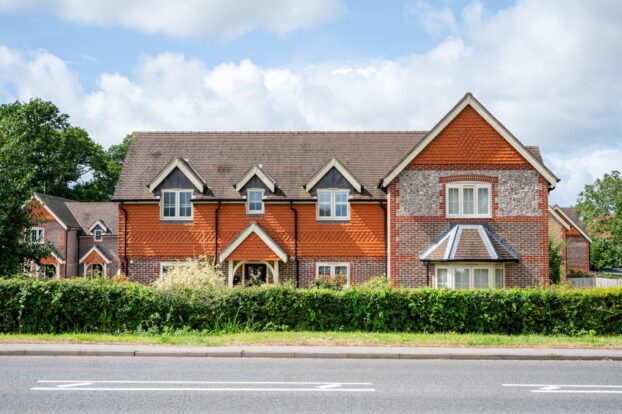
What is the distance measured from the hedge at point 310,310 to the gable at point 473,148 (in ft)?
34.4

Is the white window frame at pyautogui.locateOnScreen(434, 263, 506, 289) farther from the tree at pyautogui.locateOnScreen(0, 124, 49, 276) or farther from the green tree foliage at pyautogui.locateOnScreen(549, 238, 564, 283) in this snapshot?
the tree at pyautogui.locateOnScreen(0, 124, 49, 276)

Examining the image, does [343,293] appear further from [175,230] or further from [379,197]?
[175,230]

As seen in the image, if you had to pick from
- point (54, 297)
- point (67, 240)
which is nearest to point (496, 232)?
point (54, 297)

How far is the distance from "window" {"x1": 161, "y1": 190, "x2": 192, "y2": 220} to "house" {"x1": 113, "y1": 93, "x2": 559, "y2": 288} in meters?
0.06

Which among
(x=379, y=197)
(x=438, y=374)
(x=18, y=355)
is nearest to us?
(x=438, y=374)

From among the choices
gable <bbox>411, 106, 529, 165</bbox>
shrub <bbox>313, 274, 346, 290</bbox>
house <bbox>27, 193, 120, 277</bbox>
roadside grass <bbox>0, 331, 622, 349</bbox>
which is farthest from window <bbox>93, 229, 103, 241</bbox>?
roadside grass <bbox>0, 331, 622, 349</bbox>

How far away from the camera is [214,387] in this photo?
12.3m

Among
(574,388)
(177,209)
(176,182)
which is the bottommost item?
(574,388)

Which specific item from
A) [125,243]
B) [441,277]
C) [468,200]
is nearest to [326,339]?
[441,277]

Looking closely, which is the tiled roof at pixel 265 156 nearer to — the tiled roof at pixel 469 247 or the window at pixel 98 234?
the tiled roof at pixel 469 247

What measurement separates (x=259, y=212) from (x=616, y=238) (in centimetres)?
5430

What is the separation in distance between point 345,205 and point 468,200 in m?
5.86

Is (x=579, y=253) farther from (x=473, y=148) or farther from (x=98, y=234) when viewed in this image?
(x=98, y=234)

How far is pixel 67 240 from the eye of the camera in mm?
54000
